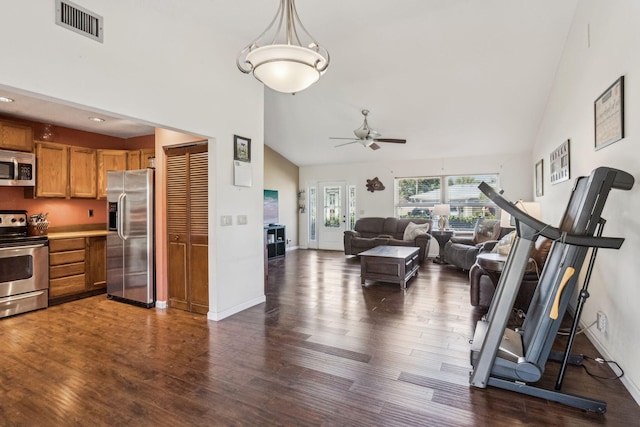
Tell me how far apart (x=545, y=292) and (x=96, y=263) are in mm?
5159

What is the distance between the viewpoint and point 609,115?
98.0 inches

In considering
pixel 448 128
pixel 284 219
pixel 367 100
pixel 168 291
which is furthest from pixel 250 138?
pixel 284 219

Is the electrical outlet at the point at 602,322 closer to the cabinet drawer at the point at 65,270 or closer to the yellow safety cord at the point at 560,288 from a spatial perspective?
the yellow safety cord at the point at 560,288

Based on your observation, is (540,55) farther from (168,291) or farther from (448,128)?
(168,291)

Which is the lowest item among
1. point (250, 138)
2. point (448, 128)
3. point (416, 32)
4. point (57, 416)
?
point (57, 416)

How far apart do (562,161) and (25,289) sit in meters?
6.45

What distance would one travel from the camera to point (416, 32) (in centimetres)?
364

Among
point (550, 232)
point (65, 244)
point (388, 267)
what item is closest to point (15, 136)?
point (65, 244)

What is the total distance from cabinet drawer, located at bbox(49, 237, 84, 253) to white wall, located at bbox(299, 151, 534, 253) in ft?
Result: 18.8

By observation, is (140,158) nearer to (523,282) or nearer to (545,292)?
(545,292)

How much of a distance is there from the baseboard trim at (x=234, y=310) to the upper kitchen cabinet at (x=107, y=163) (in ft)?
9.27

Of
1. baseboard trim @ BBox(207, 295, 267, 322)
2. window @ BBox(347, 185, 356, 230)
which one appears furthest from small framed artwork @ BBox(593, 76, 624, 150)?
window @ BBox(347, 185, 356, 230)

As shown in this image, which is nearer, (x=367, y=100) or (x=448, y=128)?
(x=367, y=100)

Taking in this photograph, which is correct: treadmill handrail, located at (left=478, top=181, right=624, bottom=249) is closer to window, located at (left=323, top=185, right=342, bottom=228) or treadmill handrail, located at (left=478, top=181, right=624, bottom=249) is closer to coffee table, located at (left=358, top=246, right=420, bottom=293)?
coffee table, located at (left=358, top=246, right=420, bottom=293)
